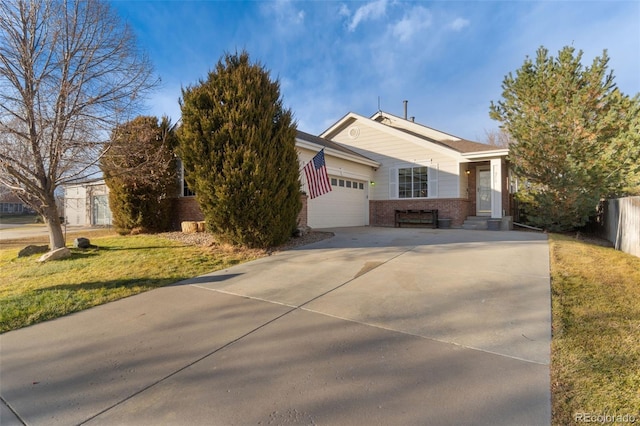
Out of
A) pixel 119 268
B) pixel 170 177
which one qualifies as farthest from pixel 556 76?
pixel 119 268

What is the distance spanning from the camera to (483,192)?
1541 cm

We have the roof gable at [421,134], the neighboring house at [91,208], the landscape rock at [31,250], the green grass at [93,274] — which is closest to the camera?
the green grass at [93,274]

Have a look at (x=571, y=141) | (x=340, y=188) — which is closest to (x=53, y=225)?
(x=340, y=188)

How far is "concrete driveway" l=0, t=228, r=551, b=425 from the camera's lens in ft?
7.09

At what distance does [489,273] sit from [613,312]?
5.86ft

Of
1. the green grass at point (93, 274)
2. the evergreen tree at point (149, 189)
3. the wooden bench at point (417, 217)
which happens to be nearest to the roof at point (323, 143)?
the wooden bench at point (417, 217)

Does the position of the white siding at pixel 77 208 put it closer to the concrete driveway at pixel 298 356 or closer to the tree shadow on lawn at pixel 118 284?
the tree shadow on lawn at pixel 118 284

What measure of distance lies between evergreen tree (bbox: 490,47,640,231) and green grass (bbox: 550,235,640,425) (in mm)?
7020

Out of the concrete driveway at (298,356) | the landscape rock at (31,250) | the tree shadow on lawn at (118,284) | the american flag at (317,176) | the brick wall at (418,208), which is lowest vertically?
the concrete driveway at (298,356)

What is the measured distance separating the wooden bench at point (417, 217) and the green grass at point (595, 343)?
9.07 metres

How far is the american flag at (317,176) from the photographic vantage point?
32.6ft

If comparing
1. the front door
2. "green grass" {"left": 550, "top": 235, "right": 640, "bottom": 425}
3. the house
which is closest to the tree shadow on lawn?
"green grass" {"left": 550, "top": 235, "right": 640, "bottom": 425}

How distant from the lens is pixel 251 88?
296 inches

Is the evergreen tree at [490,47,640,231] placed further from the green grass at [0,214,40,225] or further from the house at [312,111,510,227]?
the green grass at [0,214,40,225]
